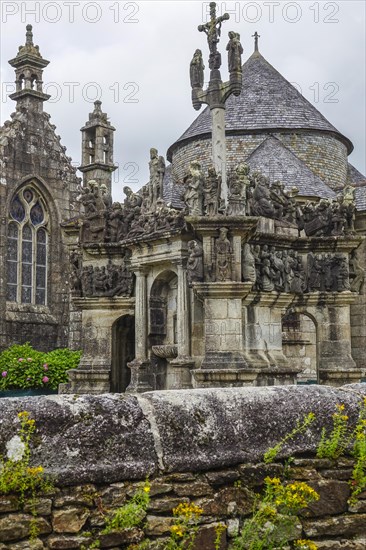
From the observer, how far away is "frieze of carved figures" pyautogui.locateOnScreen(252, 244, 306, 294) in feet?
37.5

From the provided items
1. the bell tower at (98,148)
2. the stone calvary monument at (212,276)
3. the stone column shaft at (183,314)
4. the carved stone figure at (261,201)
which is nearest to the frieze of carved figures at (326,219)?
the stone calvary monument at (212,276)

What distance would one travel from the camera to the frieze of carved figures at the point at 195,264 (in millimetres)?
10617

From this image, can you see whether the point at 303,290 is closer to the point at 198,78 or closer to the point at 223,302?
the point at 223,302

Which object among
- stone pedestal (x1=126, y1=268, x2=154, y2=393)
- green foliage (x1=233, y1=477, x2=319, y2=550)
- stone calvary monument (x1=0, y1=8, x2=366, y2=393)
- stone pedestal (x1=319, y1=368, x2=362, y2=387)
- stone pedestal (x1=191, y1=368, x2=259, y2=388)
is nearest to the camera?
green foliage (x1=233, y1=477, x2=319, y2=550)

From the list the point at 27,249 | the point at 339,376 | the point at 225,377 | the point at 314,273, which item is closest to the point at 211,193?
the point at 314,273

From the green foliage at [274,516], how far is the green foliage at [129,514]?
50cm

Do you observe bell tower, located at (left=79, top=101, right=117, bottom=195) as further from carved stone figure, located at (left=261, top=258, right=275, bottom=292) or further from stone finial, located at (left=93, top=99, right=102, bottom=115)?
carved stone figure, located at (left=261, top=258, right=275, bottom=292)

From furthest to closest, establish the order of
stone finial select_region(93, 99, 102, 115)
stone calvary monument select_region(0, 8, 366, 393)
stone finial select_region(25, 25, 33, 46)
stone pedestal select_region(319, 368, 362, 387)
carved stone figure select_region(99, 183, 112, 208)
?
stone finial select_region(25, 25, 33, 46), stone finial select_region(93, 99, 102, 115), carved stone figure select_region(99, 183, 112, 208), stone pedestal select_region(319, 368, 362, 387), stone calvary monument select_region(0, 8, 366, 393)

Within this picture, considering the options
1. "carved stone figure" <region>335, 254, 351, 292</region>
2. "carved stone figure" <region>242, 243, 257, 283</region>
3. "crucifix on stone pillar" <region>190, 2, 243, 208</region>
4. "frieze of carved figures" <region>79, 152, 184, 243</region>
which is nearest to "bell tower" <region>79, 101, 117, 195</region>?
"frieze of carved figures" <region>79, 152, 184, 243</region>

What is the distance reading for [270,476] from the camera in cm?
398

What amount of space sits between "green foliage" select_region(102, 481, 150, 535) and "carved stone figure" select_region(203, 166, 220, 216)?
754 cm

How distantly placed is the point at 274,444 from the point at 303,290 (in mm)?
8292

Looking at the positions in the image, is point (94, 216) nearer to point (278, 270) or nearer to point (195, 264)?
point (195, 264)

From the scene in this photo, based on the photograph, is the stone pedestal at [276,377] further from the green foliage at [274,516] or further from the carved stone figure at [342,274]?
the green foliage at [274,516]
